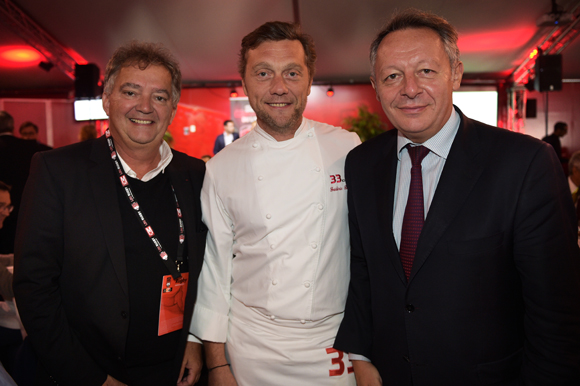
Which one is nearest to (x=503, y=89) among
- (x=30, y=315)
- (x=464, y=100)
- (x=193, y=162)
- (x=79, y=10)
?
(x=464, y=100)

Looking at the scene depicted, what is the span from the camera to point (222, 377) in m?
1.65

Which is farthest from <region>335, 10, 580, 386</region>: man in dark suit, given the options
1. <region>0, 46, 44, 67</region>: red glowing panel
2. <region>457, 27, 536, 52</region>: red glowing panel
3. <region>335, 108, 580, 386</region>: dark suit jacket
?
<region>0, 46, 44, 67</region>: red glowing panel

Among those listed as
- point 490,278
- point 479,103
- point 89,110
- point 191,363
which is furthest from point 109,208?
point 479,103

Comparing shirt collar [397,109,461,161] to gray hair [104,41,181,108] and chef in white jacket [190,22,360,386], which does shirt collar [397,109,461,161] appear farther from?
gray hair [104,41,181,108]

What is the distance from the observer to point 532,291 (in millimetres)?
1152

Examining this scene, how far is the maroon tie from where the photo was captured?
1292 mm

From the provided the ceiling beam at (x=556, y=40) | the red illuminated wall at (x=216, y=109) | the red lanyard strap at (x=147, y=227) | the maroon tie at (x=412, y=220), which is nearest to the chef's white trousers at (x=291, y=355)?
the red lanyard strap at (x=147, y=227)

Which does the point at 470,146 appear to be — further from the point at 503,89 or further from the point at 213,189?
the point at 503,89

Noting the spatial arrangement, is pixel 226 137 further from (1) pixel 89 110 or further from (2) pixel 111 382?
(2) pixel 111 382

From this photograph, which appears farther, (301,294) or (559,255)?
(301,294)

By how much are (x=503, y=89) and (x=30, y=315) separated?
11464mm

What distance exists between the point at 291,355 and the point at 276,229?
489mm

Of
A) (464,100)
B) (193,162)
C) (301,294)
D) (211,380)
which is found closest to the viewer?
(301,294)

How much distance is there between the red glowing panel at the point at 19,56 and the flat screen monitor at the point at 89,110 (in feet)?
4.74
